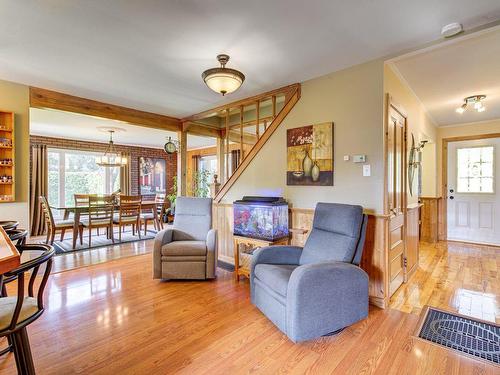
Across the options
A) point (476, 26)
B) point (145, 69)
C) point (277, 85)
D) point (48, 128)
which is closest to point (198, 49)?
point (145, 69)

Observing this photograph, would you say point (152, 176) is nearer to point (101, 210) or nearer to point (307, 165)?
point (101, 210)

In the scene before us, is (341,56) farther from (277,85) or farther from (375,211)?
(375,211)

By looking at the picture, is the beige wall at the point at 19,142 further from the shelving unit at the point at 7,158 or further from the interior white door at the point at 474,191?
the interior white door at the point at 474,191

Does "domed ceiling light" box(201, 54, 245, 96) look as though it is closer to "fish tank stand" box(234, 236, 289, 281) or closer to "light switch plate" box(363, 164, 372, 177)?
"light switch plate" box(363, 164, 372, 177)

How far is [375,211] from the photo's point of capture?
2.65m

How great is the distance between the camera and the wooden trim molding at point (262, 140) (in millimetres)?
3346

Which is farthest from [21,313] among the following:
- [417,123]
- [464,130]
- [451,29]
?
[464,130]

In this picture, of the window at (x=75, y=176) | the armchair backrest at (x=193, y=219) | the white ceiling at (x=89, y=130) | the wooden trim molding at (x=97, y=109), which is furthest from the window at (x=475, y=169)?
the window at (x=75, y=176)

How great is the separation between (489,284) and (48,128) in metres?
7.95

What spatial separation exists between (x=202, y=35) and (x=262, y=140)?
162 centimetres

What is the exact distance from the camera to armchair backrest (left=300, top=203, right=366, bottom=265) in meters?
2.29

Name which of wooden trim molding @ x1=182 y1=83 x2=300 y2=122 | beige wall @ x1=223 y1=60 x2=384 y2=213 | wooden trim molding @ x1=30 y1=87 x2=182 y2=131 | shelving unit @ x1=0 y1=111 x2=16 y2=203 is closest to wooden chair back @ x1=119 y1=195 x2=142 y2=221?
wooden trim molding @ x1=30 y1=87 x2=182 y2=131

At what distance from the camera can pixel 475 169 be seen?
5094 mm

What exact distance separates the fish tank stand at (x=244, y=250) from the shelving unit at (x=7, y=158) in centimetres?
280
